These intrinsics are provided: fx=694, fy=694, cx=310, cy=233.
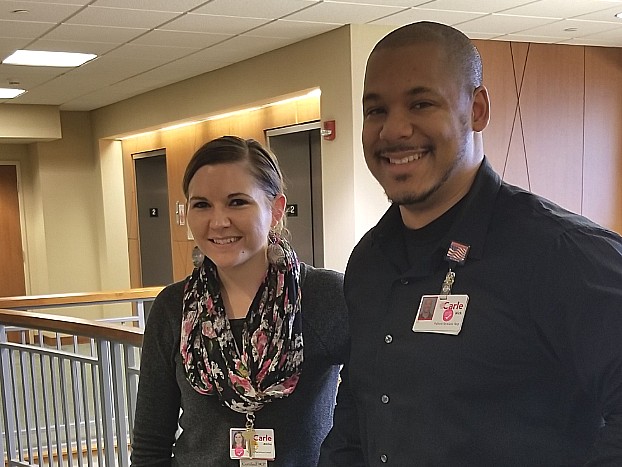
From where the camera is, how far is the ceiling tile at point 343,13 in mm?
4758

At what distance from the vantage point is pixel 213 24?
514cm

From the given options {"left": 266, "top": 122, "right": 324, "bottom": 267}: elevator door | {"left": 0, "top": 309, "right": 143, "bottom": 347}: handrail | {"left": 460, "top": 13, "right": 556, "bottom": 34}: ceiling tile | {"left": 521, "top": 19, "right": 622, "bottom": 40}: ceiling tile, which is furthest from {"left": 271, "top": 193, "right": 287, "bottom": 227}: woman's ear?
{"left": 266, "top": 122, "right": 324, "bottom": 267}: elevator door

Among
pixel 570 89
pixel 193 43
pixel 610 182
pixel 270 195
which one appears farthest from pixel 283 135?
pixel 270 195

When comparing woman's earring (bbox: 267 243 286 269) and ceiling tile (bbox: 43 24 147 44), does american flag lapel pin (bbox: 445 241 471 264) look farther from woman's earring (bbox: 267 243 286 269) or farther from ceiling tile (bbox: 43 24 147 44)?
ceiling tile (bbox: 43 24 147 44)

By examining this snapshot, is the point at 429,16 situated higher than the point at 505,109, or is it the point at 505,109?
the point at 429,16

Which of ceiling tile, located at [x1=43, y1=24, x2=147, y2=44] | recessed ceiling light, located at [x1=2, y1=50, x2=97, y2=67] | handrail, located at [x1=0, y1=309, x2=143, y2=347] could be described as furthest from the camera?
recessed ceiling light, located at [x1=2, y1=50, x2=97, y2=67]

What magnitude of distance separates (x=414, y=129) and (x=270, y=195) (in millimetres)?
615

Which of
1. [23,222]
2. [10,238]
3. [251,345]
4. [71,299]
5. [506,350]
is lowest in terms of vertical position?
[10,238]

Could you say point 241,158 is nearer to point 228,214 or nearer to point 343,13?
point 228,214

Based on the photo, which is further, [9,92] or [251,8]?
[9,92]

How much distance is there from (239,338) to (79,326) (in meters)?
Answer: 1.35

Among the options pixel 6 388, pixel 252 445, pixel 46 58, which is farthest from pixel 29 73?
pixel 252 445

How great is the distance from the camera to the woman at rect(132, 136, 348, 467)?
1751 millimetres

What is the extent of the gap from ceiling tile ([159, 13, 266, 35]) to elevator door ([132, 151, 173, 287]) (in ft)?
14.0
